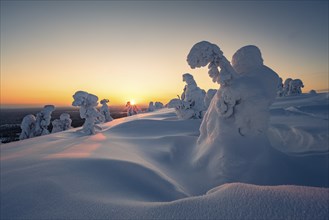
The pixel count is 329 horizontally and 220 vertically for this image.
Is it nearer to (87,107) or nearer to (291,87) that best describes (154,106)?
(291,87)

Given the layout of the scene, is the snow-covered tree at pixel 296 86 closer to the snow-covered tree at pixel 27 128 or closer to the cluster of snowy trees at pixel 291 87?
the cluster of snowy trees at pixel 291 87

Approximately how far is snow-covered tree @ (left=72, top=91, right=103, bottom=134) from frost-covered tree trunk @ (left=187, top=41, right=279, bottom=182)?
342 inches

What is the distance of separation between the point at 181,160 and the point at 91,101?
9.36 meters

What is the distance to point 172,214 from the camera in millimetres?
1709

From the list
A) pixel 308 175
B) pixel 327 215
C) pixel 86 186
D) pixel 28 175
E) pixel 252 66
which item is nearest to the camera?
pixel 327 215

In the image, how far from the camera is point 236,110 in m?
6.79

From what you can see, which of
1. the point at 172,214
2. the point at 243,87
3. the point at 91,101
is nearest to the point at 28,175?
the point at 172,214

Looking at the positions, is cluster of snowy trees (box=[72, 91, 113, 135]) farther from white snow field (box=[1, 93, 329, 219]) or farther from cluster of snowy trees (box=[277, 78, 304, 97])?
cluster of snowy trees (box=[277, 78, 304, 97])

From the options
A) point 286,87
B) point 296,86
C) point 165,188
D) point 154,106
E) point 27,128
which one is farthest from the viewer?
point 154,106

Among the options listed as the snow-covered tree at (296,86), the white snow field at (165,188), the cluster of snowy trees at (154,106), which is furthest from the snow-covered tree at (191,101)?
the cluster of snowy trees at (154,106)

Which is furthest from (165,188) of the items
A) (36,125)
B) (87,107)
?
(36,125)

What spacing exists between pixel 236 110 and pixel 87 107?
1124 centimetres

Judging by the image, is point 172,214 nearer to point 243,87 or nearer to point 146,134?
point 243,87

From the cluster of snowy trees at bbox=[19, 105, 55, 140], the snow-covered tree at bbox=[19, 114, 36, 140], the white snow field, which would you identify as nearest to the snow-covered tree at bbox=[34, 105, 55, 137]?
the cluster of snowy trees at bbox=[19, 105, 55, 140]
